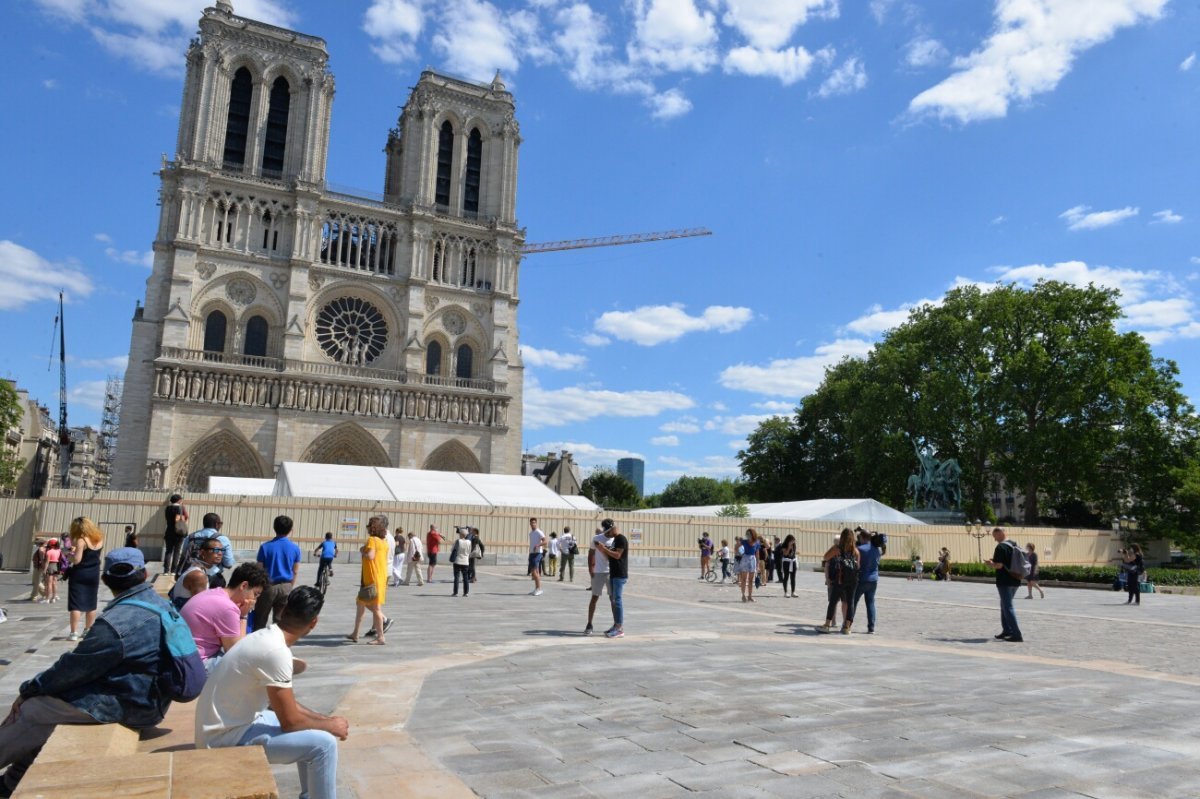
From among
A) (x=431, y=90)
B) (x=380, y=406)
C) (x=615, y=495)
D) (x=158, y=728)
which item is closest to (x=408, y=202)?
(x=431, y=90)

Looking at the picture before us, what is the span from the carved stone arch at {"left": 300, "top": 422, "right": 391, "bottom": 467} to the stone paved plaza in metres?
31.8

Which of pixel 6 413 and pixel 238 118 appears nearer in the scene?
pixel 6 413

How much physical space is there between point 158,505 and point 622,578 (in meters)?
19.9

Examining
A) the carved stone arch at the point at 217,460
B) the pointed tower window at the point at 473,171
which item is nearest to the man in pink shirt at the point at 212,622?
the carved stone arch at the point at 217,460

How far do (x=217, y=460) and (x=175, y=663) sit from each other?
135ft

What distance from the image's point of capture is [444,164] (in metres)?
50.1

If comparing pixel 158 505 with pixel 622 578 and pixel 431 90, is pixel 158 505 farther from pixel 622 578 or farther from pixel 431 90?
pixel 431 90

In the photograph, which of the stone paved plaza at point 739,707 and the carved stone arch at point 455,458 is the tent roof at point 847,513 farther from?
the stone paved plaza at point 739,707

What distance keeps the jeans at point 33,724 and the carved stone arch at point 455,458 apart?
4239 centimetres

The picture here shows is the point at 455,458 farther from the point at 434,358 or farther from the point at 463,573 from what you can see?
the point at 463,573

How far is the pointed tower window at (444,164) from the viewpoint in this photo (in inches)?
1964

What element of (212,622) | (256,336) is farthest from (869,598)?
(256,336)

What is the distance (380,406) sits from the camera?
44.2m

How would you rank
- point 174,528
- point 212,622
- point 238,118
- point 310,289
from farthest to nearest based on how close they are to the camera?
point 238,118, point 310,289, point 174,528, point 212,622
